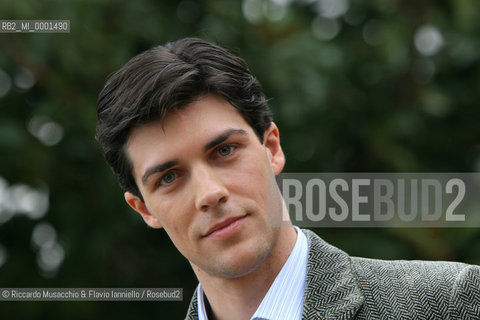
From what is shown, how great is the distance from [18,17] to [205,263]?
1932 mm

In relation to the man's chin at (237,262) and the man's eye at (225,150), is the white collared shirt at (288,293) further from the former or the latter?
the man's eye at (225,150)

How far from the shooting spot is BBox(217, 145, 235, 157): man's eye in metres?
1.96

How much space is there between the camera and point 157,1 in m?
3.77

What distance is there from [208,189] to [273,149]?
35 centimetres

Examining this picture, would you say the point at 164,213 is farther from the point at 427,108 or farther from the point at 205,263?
the point at 427,108

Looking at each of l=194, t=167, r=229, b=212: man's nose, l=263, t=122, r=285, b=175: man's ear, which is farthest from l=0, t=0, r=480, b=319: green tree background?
l=194, t=167, r=229, b=212: man's nose

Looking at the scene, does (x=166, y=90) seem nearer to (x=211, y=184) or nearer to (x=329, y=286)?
(x=211, y=184)

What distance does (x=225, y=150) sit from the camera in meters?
1.97

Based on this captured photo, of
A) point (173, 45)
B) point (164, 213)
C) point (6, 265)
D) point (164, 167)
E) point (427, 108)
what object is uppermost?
point (173, 45)

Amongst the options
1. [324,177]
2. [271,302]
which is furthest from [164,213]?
[324,177]

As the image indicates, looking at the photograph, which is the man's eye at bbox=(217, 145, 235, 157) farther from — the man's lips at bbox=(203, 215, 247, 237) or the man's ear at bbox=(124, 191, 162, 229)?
the man's ear at bbox=(124, 191, 162, 229)

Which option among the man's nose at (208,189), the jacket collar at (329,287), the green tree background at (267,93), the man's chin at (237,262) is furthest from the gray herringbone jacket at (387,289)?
the green tree background at (267,93)

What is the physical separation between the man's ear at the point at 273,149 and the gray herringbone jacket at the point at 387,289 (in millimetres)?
291

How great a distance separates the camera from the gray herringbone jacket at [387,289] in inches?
69.1
